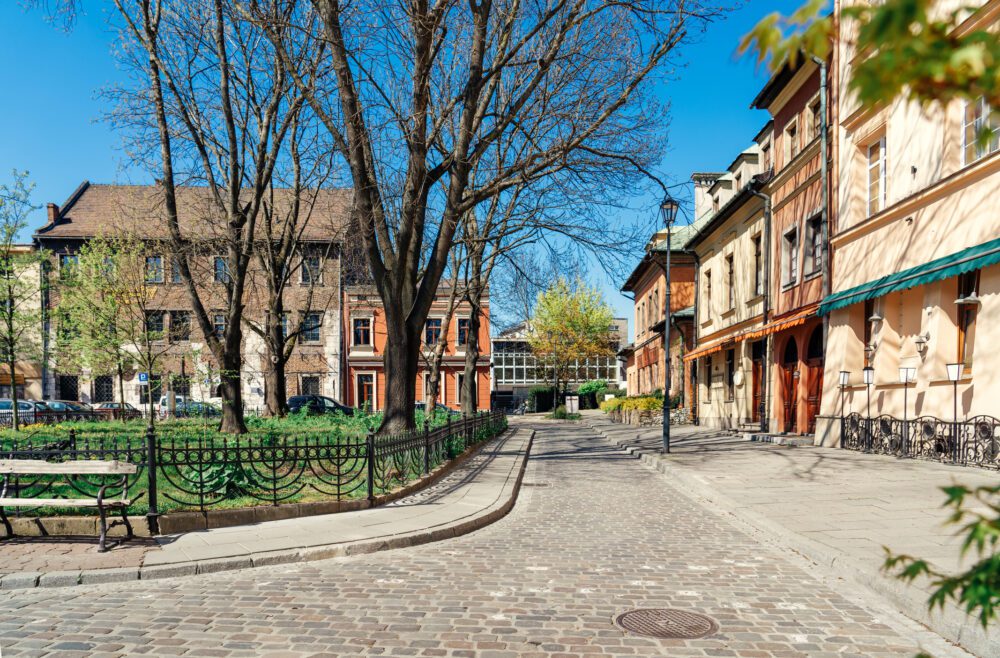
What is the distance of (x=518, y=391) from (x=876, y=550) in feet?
218

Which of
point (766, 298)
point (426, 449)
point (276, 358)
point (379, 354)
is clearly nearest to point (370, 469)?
point (426, 449)

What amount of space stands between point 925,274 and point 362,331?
40785 mm

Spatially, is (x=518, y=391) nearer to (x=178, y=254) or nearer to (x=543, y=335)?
(x=543, y=335)

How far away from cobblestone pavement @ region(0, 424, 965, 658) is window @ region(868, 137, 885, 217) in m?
11.5

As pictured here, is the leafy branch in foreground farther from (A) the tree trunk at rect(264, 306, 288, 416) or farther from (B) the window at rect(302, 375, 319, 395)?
(B) the window at rect(302, 375, 319, 395)

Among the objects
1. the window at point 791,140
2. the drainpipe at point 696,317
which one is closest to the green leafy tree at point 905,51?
the window at point 791,140

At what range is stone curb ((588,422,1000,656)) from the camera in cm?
429

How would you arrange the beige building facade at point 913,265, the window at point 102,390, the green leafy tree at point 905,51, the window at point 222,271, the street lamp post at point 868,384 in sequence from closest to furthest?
the green leafy tree at point 905,51
the beige building facade at point 913,265
the street lamp post at point 868,384
the window at point 222,271
the window at point 102,390

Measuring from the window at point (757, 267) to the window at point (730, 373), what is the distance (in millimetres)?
3581

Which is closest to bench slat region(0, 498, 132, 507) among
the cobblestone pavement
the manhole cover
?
the cobblestone pavement

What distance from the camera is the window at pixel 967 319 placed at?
12.5m

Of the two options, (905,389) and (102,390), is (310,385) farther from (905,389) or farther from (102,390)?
(905,389)

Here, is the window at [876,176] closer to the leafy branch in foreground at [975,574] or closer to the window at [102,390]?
the leafy branch in foreground at [975,574]

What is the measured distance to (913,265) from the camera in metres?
13.9
